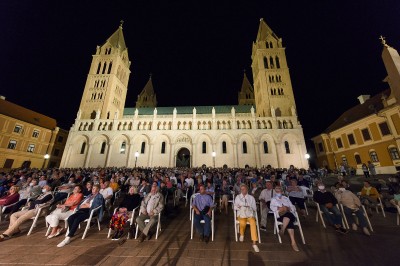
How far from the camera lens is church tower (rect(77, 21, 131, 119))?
33.6 metres

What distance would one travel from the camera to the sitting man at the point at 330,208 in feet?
17.1

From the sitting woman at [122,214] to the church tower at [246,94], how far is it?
44.7 m

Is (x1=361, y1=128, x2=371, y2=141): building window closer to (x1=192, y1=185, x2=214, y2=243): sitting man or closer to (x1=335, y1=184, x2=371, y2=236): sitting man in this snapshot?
(x1=335, y1=184, x2=371, y2=236): sitting man

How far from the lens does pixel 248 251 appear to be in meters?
4.00

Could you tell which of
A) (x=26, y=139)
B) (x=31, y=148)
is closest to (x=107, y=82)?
(x=26, y=139)

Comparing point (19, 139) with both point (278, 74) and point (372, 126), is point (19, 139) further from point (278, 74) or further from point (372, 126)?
point (372, 126)

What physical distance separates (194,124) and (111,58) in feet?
86.3

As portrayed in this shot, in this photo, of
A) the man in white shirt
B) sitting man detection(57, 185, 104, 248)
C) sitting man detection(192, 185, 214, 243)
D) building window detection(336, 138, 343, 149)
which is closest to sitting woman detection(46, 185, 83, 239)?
sitting man detection(57, 185, 104, 248)

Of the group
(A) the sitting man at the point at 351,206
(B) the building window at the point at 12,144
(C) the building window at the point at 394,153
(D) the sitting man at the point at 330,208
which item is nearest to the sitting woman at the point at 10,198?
(D) the sitting man at the point at 330,208

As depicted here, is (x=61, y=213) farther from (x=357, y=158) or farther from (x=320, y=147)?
(x=320, y=147)

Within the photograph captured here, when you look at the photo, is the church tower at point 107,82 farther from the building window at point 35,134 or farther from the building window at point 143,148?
the building window at point 35,134

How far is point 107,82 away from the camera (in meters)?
35.9

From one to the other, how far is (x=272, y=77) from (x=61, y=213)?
38.0 metres

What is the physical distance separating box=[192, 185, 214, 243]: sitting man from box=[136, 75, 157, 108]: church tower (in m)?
48.1
